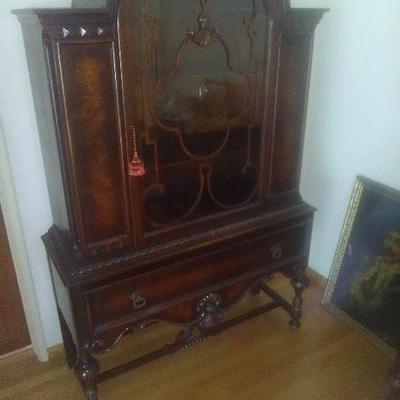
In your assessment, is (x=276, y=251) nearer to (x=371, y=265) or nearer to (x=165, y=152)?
(x=371, y=265)

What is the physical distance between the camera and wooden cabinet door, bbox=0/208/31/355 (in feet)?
5.11

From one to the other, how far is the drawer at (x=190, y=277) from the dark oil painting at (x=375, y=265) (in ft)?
0.99

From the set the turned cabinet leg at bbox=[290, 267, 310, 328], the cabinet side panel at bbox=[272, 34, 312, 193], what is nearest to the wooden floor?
the turned cabinet leg at bbox=[290, 267, 310, 328]

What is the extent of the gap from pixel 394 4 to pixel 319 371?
4.73 feet

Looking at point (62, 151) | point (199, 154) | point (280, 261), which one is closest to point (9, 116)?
point (62, 151)

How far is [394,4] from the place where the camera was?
147cm

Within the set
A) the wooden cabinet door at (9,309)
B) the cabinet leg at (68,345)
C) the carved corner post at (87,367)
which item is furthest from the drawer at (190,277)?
the wooden cabinet door at (9,309)

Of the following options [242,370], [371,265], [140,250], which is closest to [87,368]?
[140,250]

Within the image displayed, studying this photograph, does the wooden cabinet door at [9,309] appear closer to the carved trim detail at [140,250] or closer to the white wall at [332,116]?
the white wall at [332,116]

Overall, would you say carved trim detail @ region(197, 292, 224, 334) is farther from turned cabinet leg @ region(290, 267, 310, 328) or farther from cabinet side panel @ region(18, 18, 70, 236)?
cabinet side panel @ region(18, 18, 70, 236)

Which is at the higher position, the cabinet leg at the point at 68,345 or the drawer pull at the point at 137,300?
the drawer pull at the point at 137,300

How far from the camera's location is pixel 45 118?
1.21m

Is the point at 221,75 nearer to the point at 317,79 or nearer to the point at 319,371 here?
the point at 317,79

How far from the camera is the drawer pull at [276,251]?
161 centimetres
